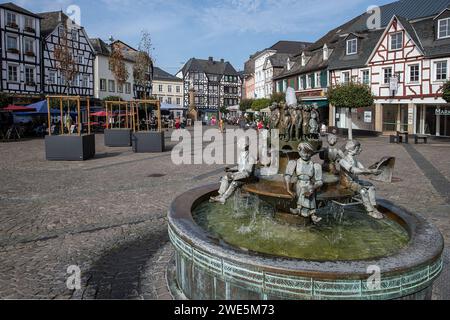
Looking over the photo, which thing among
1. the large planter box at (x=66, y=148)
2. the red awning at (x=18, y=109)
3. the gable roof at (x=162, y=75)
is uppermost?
the gable roof at (x=162, y=75)

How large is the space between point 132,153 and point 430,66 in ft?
74.9

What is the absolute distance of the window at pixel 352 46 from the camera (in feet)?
116

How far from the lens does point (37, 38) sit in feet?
120

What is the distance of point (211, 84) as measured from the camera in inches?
3647

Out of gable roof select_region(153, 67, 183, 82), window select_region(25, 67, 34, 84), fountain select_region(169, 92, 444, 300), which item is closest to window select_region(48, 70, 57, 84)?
window select_region(25, 67, 34, 84)

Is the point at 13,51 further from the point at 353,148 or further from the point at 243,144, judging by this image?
the point at 353,148

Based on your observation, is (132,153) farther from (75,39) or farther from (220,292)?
(75,39)

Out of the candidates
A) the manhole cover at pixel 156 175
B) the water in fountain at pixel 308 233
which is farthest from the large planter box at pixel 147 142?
the water in fountain at pixel 308 233

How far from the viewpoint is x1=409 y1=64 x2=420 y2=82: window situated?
2996 cm

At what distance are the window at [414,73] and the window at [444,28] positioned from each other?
2594 mm

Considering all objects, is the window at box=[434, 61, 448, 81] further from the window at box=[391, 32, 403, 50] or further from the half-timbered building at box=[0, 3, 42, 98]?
the half-timbered building at box=[0, 3, 42, 98]

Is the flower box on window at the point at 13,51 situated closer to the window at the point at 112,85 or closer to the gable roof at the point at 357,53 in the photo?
the window at the point at 112,85

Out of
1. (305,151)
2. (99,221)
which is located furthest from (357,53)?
Result: (305,151)

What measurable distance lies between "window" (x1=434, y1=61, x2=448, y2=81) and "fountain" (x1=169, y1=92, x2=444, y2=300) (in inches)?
1054
